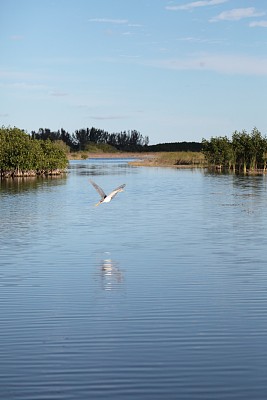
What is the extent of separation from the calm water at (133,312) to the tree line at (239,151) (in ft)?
231

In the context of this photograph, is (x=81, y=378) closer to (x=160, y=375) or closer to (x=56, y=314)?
(x=160, y=375)

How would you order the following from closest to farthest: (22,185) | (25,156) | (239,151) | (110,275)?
(110,275), (22,185), (25,156), (239,151)

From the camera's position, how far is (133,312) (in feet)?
46.1

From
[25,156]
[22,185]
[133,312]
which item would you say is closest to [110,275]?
[133,312]

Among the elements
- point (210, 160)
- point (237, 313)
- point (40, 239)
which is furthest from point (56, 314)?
point (210, 160)

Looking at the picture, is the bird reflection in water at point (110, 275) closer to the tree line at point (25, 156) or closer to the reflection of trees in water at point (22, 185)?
the reflection of trees in water at point (22, 185)

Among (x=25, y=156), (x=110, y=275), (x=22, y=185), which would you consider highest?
(x=25, y=156)

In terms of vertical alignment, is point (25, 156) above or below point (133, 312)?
above

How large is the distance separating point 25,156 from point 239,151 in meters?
35.0

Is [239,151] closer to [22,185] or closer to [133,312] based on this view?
[22,185]

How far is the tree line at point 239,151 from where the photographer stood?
326 feet

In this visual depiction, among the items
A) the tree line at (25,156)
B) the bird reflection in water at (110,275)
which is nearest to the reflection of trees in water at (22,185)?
the tree line at (25,156)

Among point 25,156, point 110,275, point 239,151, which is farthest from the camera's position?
point 239,151

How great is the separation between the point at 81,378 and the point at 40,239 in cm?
1713
